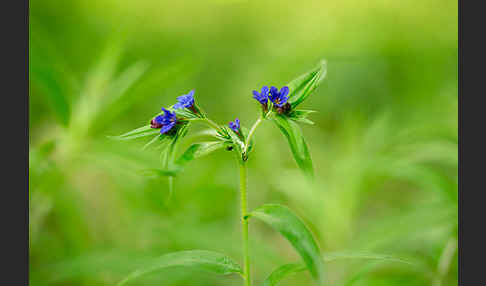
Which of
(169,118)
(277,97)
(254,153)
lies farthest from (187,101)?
(254,153)

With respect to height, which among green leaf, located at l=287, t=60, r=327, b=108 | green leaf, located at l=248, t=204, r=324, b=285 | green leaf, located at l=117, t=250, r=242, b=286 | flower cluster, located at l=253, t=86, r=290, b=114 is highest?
green leaf, located at l=287, t=60, r=327, b=108

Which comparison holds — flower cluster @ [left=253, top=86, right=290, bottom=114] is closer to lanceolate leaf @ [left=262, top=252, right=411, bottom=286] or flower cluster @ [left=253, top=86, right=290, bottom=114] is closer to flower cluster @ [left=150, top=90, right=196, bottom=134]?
flower cluster @ [left=150, top=90, right=196, bottom=134]

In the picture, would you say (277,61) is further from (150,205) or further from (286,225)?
(286,225)

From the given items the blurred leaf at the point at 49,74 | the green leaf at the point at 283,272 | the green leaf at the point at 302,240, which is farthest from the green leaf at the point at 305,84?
the blurred leaf at the point at 49,74

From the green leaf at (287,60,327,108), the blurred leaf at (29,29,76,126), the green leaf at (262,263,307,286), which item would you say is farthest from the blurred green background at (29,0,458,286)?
the green leaf at (287,60,327,108)

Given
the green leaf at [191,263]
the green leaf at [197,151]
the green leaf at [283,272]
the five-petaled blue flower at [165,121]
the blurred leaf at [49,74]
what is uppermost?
the blurred leaf at [49,74]

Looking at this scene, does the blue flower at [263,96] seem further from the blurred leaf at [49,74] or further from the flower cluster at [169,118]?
the blurred leaf at [49,74]

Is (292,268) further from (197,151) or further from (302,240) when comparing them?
(197,151)
